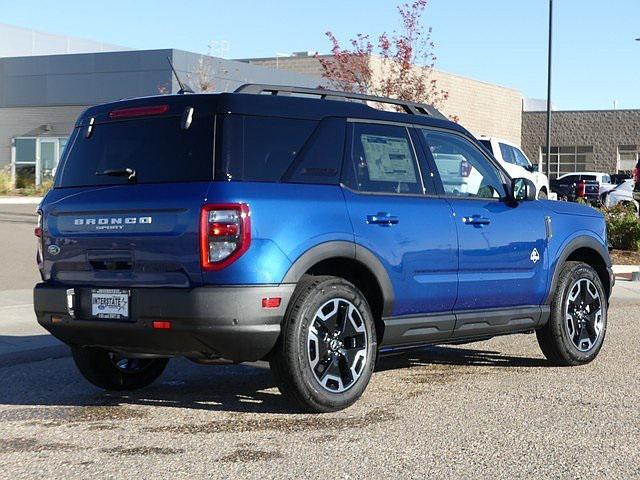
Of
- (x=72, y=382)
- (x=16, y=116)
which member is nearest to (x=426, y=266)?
(x=72, y=382)

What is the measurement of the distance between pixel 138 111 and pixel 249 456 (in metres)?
2.50

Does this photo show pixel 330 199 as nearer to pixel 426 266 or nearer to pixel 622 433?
pixel 426 266

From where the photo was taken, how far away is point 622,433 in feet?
20.8

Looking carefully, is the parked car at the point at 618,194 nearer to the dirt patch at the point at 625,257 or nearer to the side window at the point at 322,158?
the dirt patch at the point at 625,257

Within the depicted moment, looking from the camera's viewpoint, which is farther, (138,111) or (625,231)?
A: (625,231)

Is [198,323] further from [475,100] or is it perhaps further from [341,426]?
[475,100]

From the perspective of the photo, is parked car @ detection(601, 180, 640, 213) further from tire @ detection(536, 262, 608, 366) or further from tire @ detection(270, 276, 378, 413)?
tire @ detection(270, 276, 378, 413)

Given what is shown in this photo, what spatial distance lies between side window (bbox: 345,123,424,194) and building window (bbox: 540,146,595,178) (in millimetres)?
68077

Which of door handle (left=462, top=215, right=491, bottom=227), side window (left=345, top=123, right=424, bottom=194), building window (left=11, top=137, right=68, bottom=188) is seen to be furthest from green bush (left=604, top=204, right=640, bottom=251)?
building window (left=11, top=137, right=68, bottom=188)

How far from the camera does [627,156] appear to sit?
73.4 metres

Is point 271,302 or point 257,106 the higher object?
point 257,106

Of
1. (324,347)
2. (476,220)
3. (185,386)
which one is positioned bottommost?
(185,386)

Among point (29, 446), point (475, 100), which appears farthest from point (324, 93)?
point (475, 100)

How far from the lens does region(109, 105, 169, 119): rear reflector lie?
6941 mm
